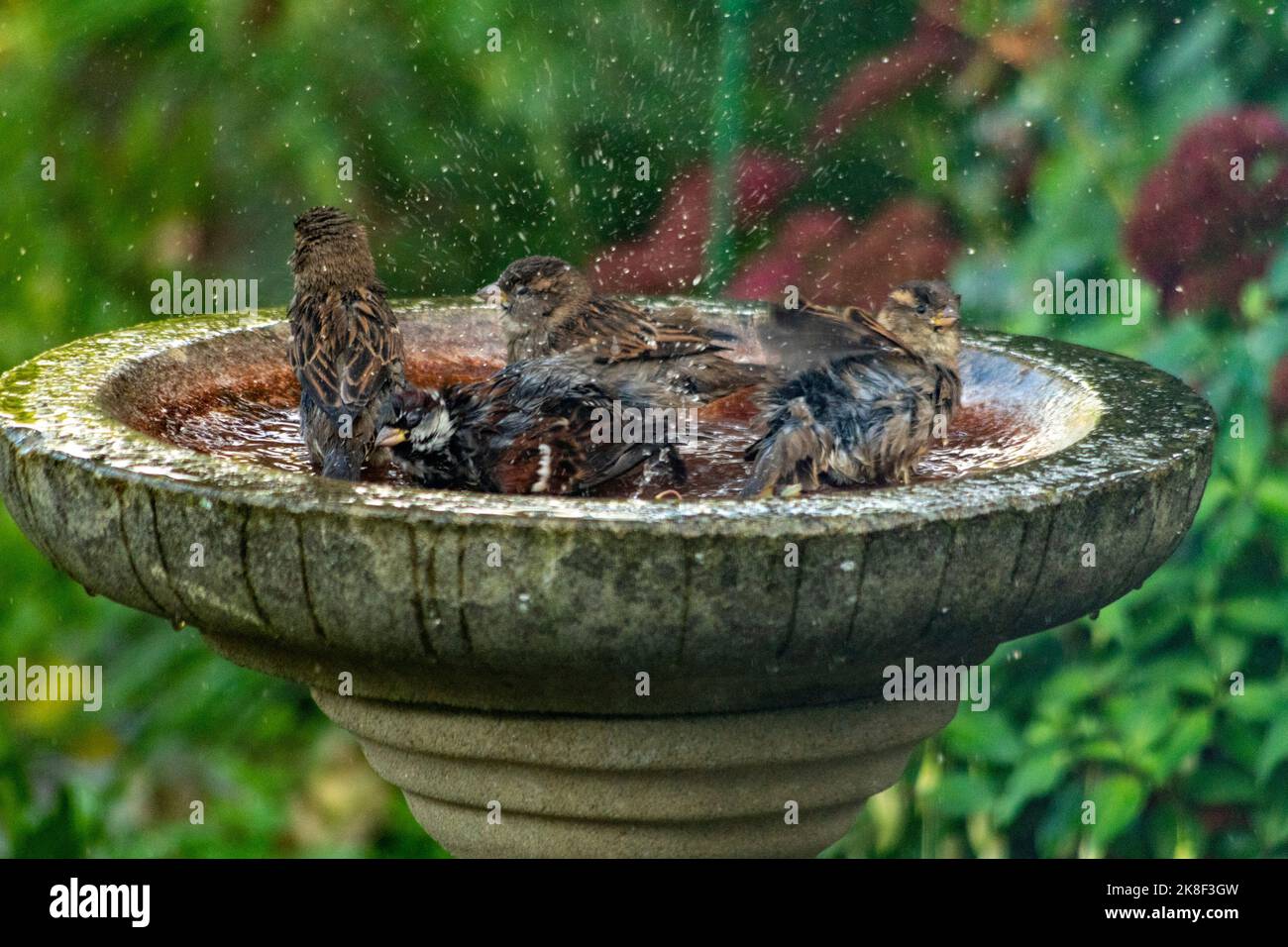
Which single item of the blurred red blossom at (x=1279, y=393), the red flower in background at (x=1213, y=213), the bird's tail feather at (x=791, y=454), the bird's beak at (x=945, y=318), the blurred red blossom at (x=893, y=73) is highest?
the blurred red blossom at (x=893, y=73)

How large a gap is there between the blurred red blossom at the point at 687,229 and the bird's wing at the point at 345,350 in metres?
1.72

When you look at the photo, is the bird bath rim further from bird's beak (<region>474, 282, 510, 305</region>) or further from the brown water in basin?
bird's beak (<region>474, 282, 510, 305</region>)

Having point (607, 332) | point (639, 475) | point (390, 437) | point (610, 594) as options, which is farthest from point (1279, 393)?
point (610, 594)

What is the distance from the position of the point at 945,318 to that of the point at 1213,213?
1304 mm

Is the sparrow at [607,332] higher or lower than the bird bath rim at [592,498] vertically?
higher

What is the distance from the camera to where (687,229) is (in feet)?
16.7

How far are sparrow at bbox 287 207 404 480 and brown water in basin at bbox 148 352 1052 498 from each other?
8 centimetres

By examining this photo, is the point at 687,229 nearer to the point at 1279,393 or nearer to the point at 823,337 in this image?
the point at 1279,393

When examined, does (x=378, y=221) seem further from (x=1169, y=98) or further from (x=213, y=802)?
(x=1169, y=98)

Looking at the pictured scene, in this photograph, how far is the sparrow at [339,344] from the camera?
3.07m

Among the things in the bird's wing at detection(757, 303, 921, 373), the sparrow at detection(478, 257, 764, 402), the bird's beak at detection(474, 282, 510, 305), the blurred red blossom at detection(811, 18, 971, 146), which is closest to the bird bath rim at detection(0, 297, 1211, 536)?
the bird's wing at detection(757, 303, 921, 373)

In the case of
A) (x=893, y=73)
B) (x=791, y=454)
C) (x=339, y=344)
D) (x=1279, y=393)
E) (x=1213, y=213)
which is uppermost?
(x=893, y=73)

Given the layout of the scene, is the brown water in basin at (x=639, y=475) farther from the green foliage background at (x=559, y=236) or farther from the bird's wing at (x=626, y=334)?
the green foliage background at (x=559, y=236)

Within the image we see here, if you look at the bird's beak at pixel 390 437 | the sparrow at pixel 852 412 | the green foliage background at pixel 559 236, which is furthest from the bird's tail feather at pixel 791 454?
the green foliage background at pixel 559 236
